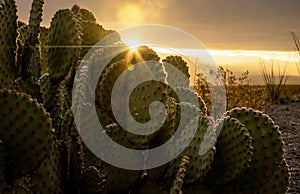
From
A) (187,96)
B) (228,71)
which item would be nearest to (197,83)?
(228,71)

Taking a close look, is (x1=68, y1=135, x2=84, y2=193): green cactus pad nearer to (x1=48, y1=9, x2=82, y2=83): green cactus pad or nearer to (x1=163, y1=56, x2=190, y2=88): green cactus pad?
(x1=48, y1=9, x2=82, y2=83): green cactus pad

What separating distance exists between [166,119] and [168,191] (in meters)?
0.29

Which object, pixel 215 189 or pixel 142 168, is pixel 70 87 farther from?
pixel 215 189

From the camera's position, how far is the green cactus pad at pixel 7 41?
89.8 inches

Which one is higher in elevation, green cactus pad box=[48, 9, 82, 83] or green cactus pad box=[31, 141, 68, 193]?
green cactus pad box=[48, 9, 82, 83]

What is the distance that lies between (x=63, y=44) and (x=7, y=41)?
24 centimetres

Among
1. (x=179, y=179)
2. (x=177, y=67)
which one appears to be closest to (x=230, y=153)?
(x=179, y=179)

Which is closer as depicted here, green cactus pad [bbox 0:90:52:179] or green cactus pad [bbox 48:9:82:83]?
green cactus pad [bbox 0:90:52:179]

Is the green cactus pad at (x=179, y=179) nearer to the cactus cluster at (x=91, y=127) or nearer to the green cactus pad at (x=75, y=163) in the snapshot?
the cactus cluster at (x=91, y=127)

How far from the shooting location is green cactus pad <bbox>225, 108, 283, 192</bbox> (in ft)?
8.23

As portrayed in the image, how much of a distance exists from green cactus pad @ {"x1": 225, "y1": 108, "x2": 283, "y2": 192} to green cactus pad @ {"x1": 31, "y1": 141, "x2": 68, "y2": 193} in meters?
0.77

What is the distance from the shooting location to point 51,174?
6.78 feet

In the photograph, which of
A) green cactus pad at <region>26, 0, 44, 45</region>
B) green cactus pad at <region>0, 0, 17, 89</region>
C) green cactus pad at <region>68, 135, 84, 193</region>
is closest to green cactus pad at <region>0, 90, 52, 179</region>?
green cactus pad at <region>68, 135, 84, 193</region>

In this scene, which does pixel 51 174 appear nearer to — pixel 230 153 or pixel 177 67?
pixel 230 153
